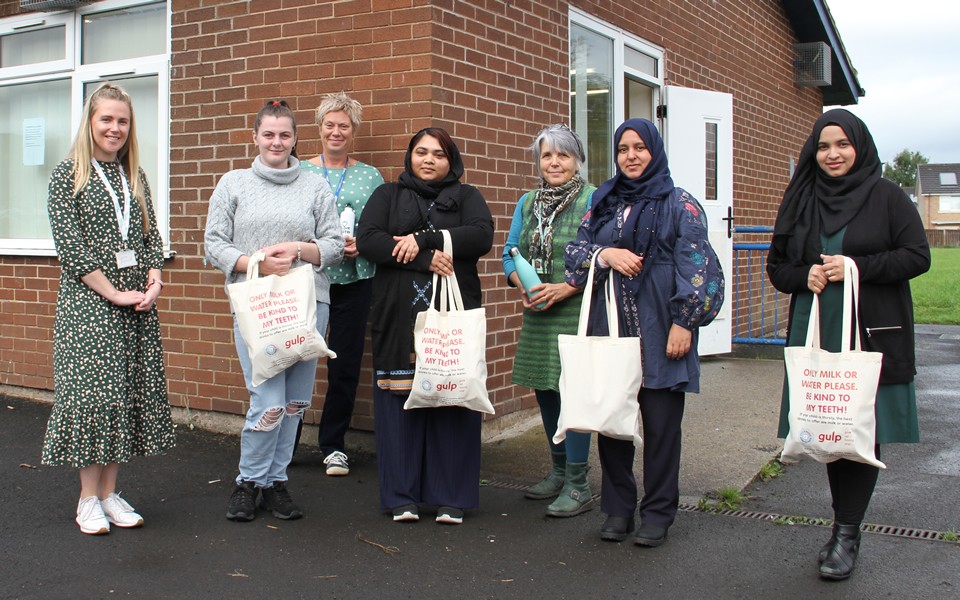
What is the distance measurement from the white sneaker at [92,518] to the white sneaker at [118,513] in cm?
7

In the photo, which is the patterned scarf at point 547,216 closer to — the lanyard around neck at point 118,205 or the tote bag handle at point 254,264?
the tote bag handle at point 254,264

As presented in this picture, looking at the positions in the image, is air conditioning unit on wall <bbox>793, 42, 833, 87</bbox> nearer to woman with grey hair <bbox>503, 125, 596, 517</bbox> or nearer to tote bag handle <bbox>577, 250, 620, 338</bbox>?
woman with grey hair <bbox>503, 125, 596, 517</bbox>

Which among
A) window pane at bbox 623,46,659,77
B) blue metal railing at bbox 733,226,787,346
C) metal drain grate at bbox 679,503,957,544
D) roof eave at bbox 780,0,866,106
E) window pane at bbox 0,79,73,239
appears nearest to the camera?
metal drain grate at bbox 679,503,957,544

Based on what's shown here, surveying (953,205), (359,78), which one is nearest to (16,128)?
(359,78)

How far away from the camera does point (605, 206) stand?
13.9 ft

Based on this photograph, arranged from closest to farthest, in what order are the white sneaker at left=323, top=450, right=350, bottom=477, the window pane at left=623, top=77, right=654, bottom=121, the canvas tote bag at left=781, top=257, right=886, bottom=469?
1. the canvas tote bag at left=781, top=257, right=886, bottom=469
2. the white sneaker at left=323, top=450, right=350, bottom=477
3. the window pane at left=623, top=77, right=654, bottom=121

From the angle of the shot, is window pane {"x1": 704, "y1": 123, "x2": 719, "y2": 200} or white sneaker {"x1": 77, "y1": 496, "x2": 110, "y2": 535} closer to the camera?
white sneaker {"x1": 77, "y1": 496, "x2": 110, "y2": 535}

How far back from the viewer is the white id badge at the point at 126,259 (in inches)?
165

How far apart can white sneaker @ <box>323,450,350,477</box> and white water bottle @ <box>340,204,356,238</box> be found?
4.12 ft

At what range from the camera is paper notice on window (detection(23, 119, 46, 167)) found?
24.8ft

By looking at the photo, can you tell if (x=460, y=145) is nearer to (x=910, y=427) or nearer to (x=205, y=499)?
(x=205, y=499)

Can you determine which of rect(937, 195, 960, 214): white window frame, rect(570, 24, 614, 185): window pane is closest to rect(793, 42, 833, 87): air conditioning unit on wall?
rect(570, 24, 614, 185): window pane

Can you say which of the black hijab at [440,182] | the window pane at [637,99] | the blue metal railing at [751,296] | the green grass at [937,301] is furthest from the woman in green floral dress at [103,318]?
the green grass at [937,301]

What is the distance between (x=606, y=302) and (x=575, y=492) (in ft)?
3.39
